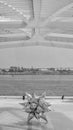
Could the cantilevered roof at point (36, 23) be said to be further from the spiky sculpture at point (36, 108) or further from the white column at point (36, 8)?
the spiky sculpture at point (36, 108)

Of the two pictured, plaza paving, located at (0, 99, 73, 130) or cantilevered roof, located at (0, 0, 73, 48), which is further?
cantilevered roof, located at (0, 0, 73, 48)

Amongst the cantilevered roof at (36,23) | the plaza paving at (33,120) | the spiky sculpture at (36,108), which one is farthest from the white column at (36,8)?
the spiky sculpture at (36,108)

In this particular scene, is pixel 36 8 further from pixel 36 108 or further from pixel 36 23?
pixel 36 108

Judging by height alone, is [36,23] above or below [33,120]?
above

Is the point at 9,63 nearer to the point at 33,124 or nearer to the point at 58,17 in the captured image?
A: the point at 58,17

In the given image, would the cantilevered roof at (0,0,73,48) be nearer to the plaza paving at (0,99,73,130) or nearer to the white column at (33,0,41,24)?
the white column at (33,0,41,24)

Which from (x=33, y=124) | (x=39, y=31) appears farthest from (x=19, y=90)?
(x=33, y=124)

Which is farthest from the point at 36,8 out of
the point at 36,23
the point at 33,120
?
the point at 33,120

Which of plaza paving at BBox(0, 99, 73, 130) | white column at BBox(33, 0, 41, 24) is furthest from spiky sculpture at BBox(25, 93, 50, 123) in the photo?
white column at BBox(33, 0, 41, 24)
